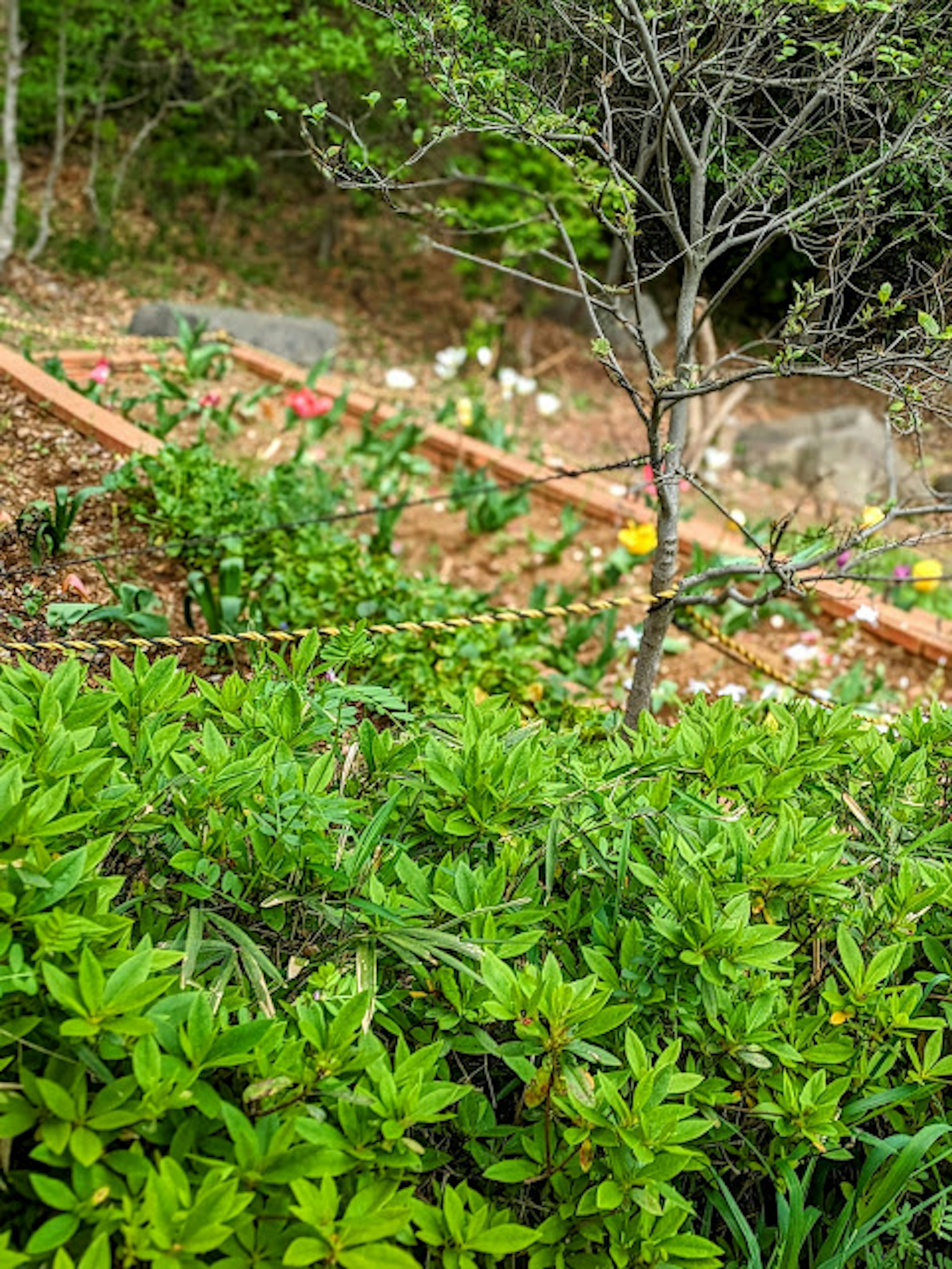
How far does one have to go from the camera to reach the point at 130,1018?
125cm

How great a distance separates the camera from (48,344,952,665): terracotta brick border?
4.68 m

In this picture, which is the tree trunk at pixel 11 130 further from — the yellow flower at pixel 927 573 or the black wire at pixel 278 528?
the yellow flower at pixel 927 573

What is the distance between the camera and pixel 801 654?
448 centimetres

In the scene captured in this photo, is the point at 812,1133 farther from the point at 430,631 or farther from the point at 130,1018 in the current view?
the point at 430,631

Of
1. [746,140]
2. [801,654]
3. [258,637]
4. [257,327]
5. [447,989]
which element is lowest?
[257,327]

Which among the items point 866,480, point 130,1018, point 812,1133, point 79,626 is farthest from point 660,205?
point 866,480

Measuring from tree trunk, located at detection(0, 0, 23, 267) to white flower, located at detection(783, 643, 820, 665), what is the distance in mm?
4610

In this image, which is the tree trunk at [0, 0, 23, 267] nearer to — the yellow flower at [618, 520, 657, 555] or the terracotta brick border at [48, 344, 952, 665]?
the terracotta brick border at [48, 344, 952, 665]

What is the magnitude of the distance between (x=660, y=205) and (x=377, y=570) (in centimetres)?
156

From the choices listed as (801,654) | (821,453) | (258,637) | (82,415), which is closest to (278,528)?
(258,637)

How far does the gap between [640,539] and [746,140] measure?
1.86m

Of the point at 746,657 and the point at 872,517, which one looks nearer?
the point at 746,657

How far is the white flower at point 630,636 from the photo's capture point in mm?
4211

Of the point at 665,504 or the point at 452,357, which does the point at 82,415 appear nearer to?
the point at 665,504
